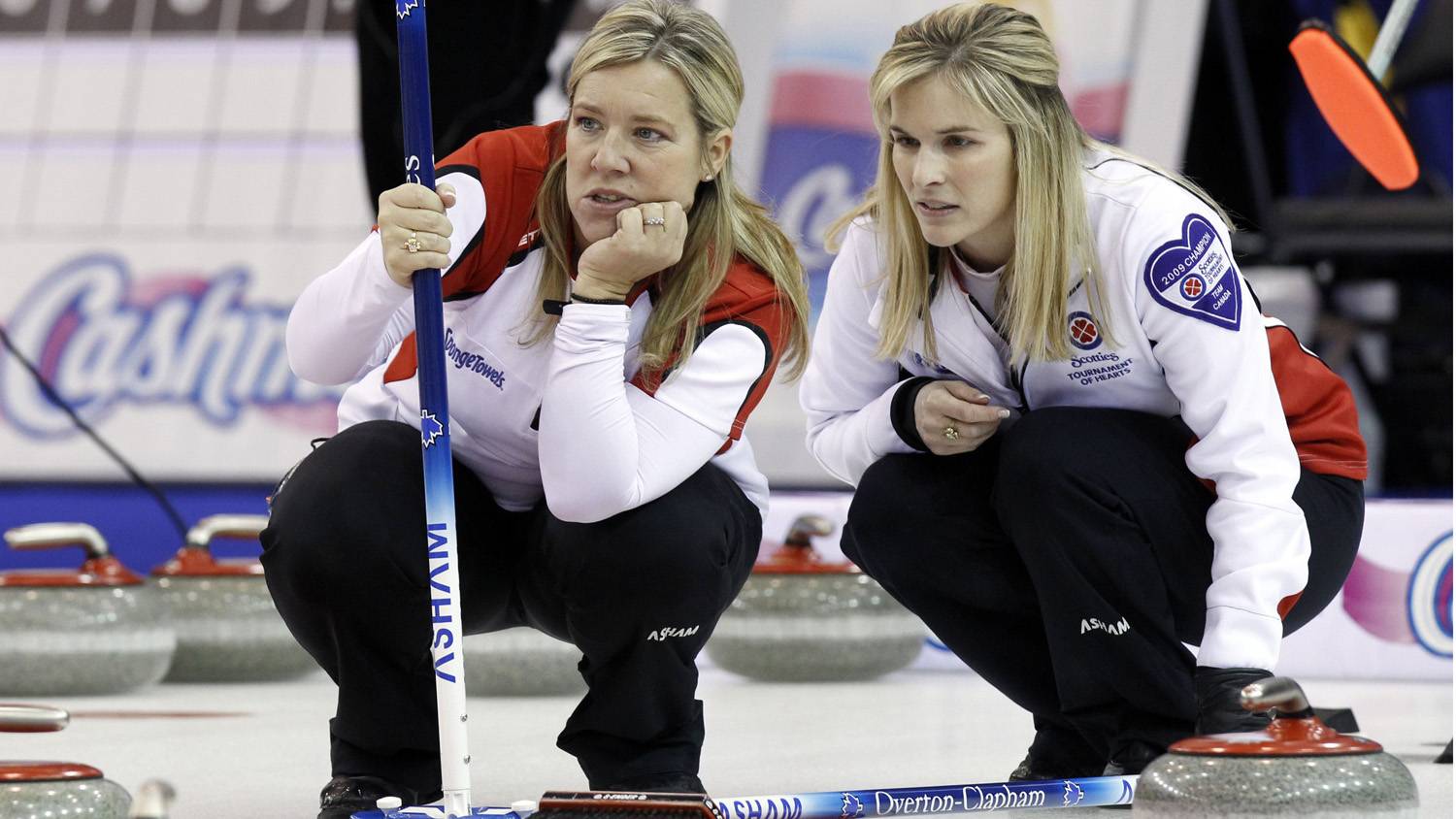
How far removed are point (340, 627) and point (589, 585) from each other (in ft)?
0.82

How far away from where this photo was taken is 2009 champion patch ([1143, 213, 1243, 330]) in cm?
186

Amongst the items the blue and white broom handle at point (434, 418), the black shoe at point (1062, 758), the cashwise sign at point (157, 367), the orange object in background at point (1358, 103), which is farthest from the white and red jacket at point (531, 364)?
the cashwise sign at point (157, 367)

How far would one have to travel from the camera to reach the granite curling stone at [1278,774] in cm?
147

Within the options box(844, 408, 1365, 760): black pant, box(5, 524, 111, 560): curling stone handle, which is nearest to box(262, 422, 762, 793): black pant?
box(844, 408, 1365, 760): black pant

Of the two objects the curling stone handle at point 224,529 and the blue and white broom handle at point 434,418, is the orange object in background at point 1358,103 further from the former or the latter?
the curling stone handle at point 224,529

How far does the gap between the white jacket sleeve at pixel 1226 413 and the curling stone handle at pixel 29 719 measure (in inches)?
42.1

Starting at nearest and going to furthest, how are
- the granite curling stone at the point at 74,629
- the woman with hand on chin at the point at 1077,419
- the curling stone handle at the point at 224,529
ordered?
the woman with hand on chin at the point at 1077,419 → the granite curling stone at the point at 74,629 → the curling stone handle at the point at 224,529

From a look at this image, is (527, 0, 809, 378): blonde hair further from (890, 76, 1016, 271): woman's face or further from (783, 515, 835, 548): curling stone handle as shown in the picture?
(783, 515, 835, 548): curling stone handle

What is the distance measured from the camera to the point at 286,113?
491 cm

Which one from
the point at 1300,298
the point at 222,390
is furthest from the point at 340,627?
the point at 1300,298

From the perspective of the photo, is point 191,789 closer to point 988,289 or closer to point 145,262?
point 988,289

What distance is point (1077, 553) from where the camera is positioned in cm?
187

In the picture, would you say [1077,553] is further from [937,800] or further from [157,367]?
[157,367]

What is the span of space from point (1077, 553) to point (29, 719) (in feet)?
3.36
